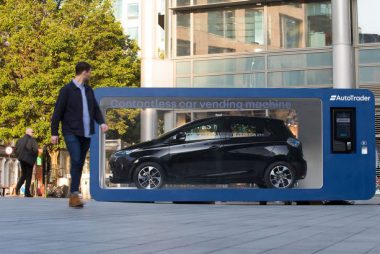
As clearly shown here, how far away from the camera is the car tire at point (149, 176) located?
13.6 m

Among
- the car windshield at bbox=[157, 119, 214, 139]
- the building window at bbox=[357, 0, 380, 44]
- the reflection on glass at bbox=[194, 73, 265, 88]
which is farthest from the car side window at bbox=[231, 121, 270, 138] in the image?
the building window at bbox=[357, 0, 380, 44]

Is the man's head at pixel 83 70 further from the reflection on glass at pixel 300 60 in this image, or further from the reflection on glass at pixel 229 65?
the reflection on glass at pixel 229 65

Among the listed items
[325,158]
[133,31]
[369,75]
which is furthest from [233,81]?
[133,31]

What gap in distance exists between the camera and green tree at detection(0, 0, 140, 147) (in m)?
30.4

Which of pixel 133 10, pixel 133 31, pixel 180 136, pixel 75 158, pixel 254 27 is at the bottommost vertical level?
pixel 75 158

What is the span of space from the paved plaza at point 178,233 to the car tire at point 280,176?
559 cm

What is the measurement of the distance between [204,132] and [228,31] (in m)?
11.6

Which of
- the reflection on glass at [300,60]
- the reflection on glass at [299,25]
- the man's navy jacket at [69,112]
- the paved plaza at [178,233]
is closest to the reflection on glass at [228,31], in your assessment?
the reflection on glass at [299,25]

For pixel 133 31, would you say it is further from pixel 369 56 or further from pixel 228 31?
pixel 369 56

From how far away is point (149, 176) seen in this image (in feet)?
44.9

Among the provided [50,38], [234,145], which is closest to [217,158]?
[234,145]

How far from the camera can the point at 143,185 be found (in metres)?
13.6

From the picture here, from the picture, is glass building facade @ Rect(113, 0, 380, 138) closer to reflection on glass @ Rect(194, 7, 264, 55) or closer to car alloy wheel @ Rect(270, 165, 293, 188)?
reflection on glass @ Rect(194, 7, 264, 55)

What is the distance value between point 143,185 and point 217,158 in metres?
1.62
